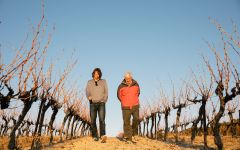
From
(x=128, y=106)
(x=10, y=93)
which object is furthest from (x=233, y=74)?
(x=10, y=93)

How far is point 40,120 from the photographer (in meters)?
12.6

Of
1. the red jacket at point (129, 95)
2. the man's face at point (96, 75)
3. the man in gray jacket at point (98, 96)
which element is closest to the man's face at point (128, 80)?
the red jacket at point (129, 95)

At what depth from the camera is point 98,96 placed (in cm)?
977

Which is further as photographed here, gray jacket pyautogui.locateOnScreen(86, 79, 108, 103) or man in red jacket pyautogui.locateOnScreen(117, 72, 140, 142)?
man in red jacket pyautogui.locateOnScreen(117, 72, 140, 142)

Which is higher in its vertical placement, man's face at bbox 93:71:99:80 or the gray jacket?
man's face at bbox 93:71:99:80

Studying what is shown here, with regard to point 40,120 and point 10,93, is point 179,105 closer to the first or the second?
point 40,120

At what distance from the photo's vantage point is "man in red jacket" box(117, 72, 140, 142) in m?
10.0

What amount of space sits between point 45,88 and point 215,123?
6938 mm

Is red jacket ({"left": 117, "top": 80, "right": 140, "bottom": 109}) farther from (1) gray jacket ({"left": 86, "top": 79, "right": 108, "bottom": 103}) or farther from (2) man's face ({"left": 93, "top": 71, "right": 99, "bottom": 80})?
(2) man's face ({"left": 93, "top": 71, "right": 99, "bottom": 80})

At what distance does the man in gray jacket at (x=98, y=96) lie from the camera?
9.67m

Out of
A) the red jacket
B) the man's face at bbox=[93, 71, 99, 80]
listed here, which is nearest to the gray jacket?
the man's face at bbox=[93, 71, 99, 80]

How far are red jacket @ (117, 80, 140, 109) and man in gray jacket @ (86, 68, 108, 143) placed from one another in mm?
672

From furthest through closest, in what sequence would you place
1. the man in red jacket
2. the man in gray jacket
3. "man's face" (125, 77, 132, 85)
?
"man's face" (125, 77, 132, 85)
the man in red jacket
the man in gray jacket

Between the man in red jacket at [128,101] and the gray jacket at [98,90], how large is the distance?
70 centimetres
